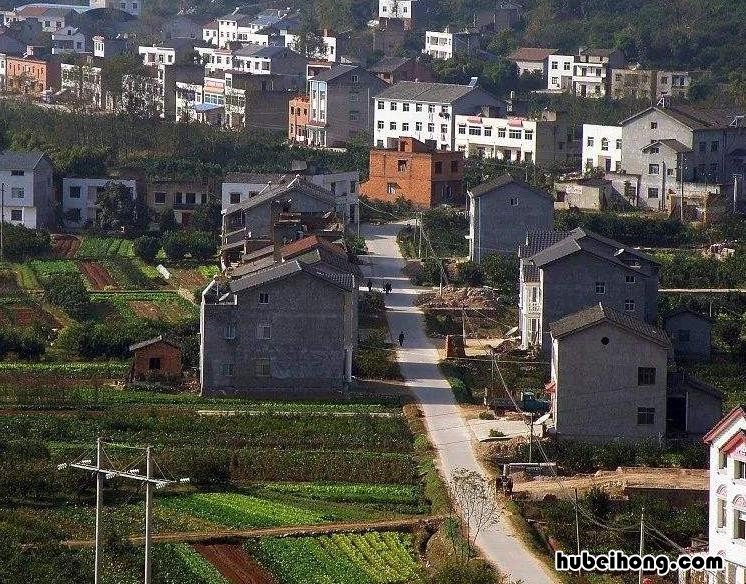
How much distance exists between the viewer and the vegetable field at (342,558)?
19062mm

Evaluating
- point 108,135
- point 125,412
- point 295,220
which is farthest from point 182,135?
point 125,412

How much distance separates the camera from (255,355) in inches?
1053

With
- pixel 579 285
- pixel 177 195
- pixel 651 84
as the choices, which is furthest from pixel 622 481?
pixel 651 84

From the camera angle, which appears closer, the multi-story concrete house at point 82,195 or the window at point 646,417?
the window at point 646,417

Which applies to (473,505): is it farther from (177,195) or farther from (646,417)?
(177,195)

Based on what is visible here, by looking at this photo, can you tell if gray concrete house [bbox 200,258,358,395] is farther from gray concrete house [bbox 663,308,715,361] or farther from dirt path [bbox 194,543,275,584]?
dirt path [bbox 194,543,275,584]

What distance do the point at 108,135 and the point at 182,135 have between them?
1746mm

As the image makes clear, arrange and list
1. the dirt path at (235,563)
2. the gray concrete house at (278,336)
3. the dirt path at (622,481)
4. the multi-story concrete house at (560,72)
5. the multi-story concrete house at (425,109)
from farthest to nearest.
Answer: the multi-story concrete house at (560,72), the multi-story concrete house at (425,109), the gray concrete house at (278,336), the dirt path at (622,481), the dirt path at (235,563)

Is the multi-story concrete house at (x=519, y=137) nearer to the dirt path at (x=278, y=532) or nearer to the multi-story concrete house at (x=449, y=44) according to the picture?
the multi-story concrete house at (x=449, y=44)

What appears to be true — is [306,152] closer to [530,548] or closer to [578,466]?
[578,466]

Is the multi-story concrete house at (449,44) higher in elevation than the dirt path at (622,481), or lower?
higher

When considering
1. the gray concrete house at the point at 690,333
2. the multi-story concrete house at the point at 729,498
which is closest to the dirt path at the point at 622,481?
the multi-story concrete house at the point at 729,498

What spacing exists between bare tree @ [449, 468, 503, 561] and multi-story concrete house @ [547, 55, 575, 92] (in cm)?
3779

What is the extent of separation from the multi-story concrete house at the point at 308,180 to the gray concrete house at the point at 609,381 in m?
13.1
